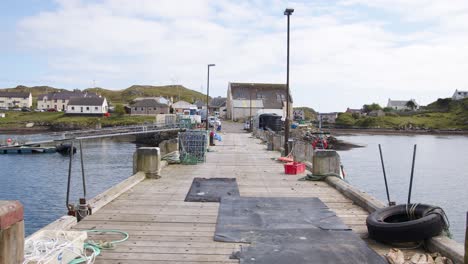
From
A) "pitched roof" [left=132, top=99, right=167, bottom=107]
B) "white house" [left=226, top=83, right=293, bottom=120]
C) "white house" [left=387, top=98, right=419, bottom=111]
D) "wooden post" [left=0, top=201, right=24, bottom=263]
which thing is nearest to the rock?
"wooden post" [left=0, top=201, right=24, bottom=263]

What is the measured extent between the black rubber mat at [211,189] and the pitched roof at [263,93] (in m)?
97.4

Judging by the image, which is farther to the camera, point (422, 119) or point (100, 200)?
point (422, 119)

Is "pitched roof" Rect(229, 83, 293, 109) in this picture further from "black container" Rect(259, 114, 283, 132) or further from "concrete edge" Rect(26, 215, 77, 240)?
"concrete edge" Rect(26, 215, 77, 240)

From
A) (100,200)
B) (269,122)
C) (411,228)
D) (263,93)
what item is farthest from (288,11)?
(263,93)

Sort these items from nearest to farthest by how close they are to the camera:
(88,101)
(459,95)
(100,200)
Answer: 1. (100,200)
2. (88,101)
3. (459,95)

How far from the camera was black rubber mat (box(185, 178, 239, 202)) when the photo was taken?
1059 cm

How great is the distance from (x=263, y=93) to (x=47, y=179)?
86.2m

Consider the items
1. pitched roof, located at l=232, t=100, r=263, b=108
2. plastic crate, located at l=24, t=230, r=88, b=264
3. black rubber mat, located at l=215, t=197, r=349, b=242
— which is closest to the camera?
plastic crate, located at l=24, t=230, r=88, b=264

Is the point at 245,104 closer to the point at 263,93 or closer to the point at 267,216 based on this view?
the point at 263,93

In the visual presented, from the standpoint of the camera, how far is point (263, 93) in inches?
4594

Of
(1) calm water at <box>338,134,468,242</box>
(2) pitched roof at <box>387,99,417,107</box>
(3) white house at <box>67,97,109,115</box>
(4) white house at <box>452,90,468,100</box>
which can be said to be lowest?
(1) calm water at <box>338,134,468,242</box>

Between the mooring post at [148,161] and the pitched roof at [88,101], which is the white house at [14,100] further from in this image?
the mooring post at [148,161]

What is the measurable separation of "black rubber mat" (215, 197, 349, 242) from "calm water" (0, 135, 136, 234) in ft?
41.4

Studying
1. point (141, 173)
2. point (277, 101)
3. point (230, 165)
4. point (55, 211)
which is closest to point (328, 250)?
point (141, 173)
